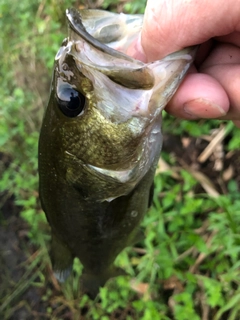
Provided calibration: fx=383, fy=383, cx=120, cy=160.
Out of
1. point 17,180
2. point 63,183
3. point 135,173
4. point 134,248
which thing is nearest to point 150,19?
point 135,173

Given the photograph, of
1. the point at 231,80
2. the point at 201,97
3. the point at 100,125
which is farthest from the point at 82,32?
the point at 231,80

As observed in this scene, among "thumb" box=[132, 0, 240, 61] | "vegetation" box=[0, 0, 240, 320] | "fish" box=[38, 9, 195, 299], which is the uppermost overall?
"thumb" box=[132, 0, 240, 61]

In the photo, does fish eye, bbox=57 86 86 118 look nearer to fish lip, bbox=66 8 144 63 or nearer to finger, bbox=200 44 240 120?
fish lip, bbox=66 8 144 63

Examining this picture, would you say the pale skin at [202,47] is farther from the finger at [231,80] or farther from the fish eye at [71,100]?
the fish eye at [71,100]

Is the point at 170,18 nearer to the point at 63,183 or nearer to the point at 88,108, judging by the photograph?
the point at 88,108

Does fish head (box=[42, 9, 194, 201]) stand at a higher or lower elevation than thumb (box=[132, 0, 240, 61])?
lower

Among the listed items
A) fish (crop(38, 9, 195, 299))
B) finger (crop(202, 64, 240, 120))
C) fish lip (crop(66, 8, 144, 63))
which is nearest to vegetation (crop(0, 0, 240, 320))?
fish (crop(38, 9, 195, 299))
